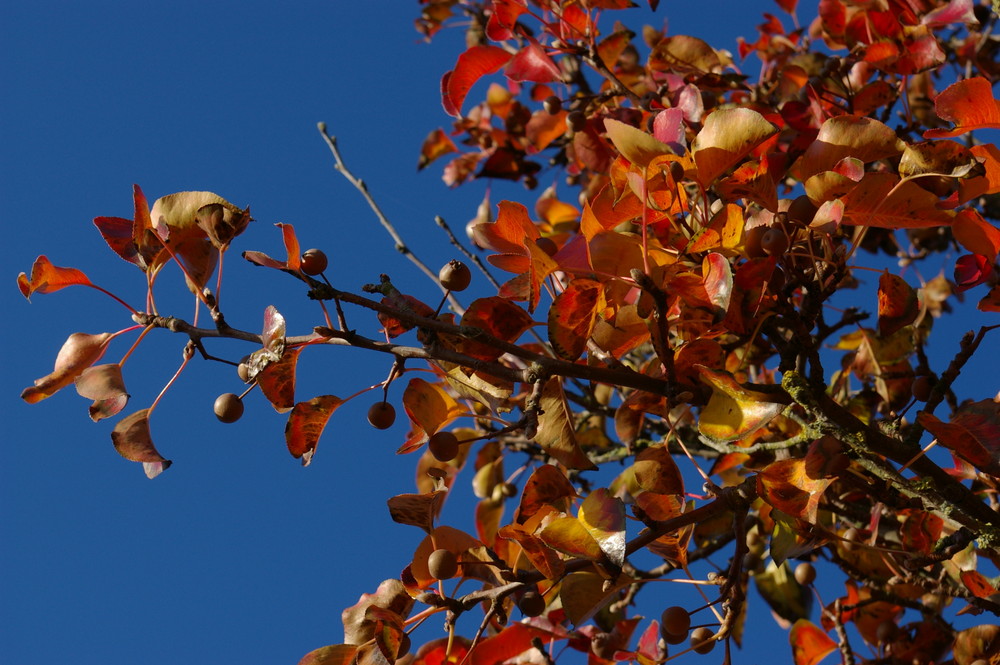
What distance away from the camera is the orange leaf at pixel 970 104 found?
3.64ft

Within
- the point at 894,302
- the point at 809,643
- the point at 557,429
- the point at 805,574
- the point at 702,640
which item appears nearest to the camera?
the point at 557,429

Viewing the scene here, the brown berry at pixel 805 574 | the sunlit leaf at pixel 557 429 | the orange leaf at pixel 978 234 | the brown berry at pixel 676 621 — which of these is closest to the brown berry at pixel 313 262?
the sunlit leaf at pixel 557 429

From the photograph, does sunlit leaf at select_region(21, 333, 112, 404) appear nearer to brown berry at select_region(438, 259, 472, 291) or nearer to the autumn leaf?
the autumn leaf

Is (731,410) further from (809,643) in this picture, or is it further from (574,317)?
(809,643)

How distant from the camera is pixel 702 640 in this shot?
1.40 metres

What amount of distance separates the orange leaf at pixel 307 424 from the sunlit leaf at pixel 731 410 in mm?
470

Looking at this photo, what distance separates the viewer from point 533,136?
2.31 m

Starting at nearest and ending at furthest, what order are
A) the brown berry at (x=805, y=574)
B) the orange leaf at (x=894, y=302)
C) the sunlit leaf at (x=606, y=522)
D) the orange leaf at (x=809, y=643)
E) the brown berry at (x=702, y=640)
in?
1. the sunlit leaf at (x=606, y=522)
2. the orange leaf at (x=894, y=302)
3. the brown berry at (x=702, y=640)
4. the orange leaf at (x=809, y=643)
5. the brown berry at (x=805, y=574)

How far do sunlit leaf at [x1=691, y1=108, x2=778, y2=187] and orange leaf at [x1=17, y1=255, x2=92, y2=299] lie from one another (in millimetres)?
817

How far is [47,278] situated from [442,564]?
644 millimetres

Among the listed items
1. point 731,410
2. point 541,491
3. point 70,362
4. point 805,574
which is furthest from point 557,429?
point 805,574

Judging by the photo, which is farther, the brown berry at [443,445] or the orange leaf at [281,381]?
the brown berry at [443,445]

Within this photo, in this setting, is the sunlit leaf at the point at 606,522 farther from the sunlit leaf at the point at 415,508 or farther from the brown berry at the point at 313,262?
the brown berry at the point at 313,262

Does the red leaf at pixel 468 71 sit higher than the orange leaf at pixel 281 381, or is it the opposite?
the red leaf at pixel 468 71
